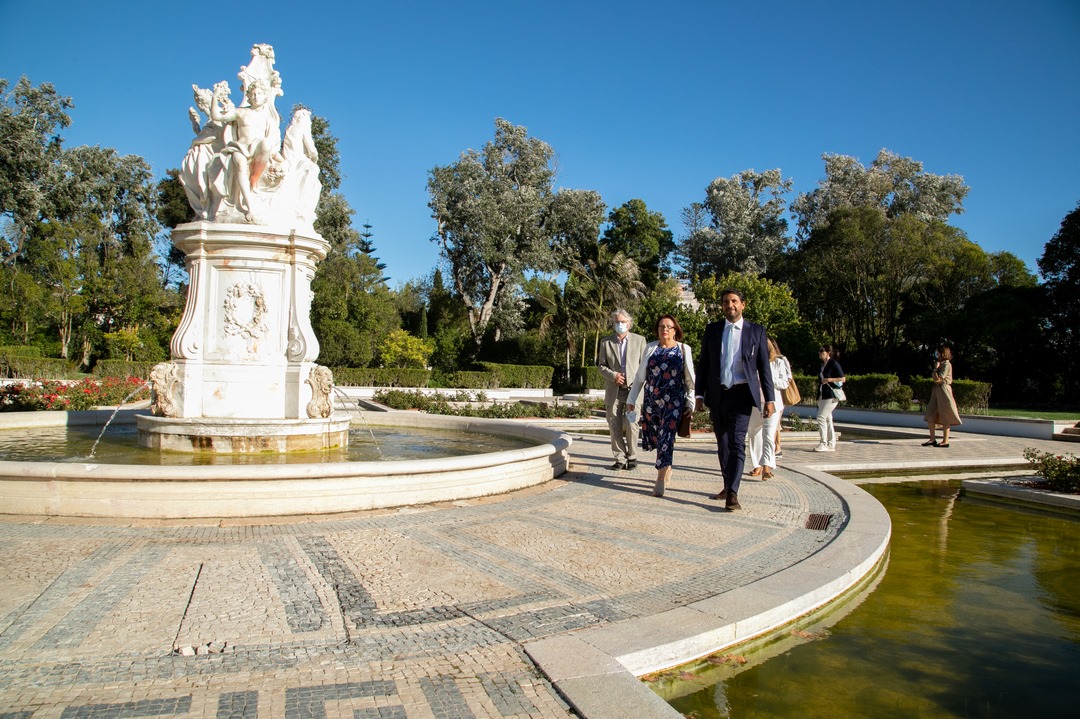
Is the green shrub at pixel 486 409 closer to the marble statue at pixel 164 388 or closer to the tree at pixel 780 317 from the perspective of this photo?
the marble statue at pixel 164 388

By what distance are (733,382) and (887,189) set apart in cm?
4441

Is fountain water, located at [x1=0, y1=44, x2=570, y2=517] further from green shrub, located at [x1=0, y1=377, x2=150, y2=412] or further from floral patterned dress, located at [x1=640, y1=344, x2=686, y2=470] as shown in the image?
green shrub, located at [x1=0, y1=377, x2=150, y2=412]

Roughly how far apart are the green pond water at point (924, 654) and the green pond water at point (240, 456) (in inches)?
201

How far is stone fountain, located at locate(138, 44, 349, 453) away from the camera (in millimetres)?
8484

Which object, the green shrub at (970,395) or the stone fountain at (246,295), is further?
the green shrub at (970,395)

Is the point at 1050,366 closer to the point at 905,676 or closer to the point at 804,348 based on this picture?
the point at 804,348

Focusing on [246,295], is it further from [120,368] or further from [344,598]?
[120,368]

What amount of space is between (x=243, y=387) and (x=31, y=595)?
5.12m

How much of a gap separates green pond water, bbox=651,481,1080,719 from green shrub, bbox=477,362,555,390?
101ft

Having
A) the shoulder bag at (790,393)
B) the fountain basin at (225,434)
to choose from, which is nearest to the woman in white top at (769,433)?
the shoulder bag at (790,393)

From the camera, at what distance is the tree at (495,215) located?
43.2m

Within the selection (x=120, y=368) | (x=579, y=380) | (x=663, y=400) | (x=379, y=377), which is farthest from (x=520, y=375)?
(x=663, y=400)

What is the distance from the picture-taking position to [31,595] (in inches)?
145

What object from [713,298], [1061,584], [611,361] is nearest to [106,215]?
[713,298]
